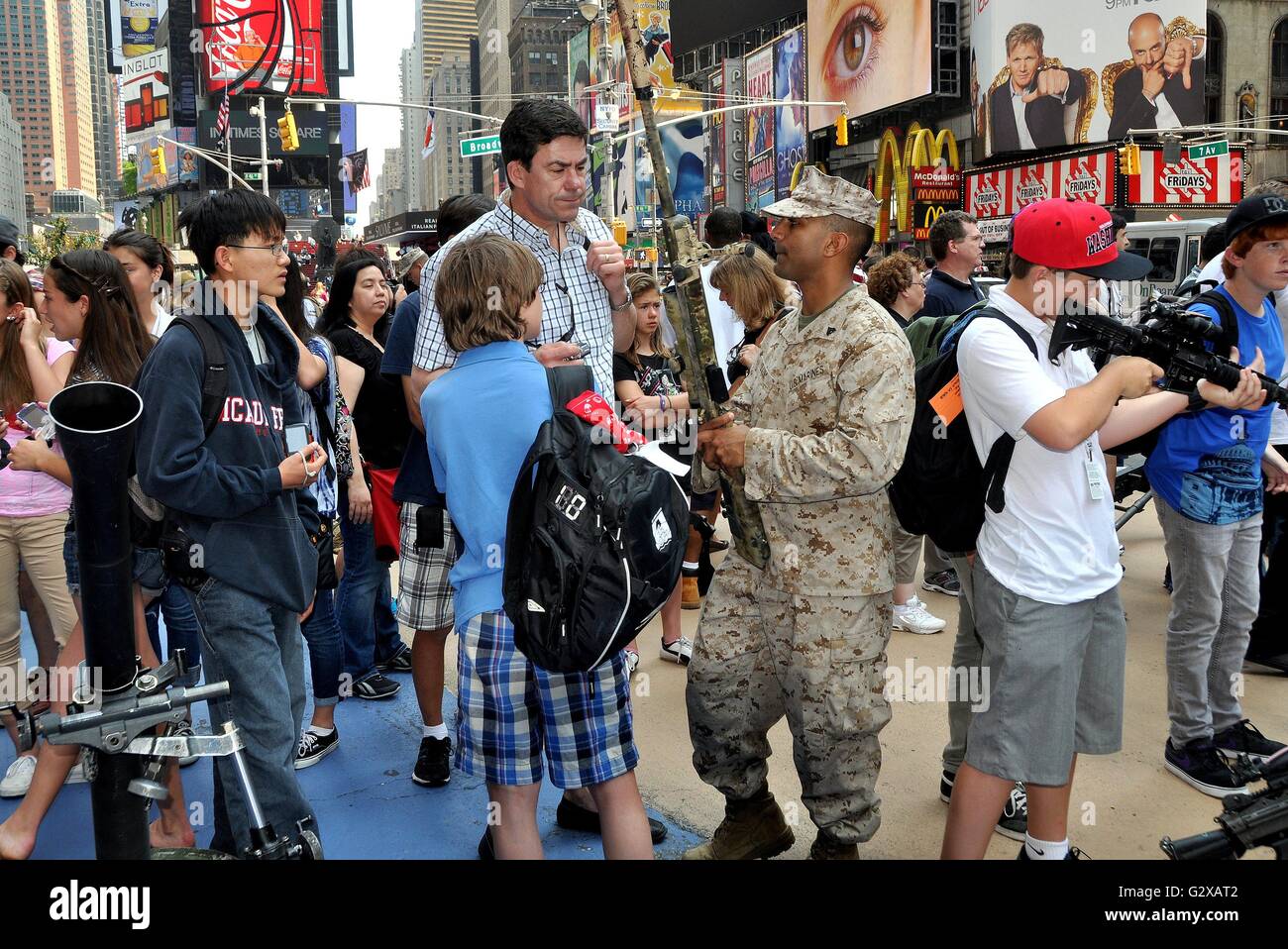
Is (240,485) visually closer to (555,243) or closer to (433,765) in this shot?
(555,243)

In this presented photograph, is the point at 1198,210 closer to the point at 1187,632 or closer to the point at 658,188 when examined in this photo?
the point at 1187,632

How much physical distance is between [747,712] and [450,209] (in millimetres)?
Result: 2701

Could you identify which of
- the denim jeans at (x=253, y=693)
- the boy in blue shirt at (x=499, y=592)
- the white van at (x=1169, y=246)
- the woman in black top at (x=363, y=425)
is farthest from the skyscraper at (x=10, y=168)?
the boy in blue shirt at (x=499, y=592)

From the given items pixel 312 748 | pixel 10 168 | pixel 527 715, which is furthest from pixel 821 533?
pixel 10 168

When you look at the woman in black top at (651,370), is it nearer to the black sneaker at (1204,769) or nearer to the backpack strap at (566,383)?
the backpack strap at (566,383)

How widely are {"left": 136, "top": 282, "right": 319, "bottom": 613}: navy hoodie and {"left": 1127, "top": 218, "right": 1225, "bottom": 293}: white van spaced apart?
60.5ft

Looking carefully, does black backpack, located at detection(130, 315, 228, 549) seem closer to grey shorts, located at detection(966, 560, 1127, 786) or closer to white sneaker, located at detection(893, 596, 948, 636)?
grey shorts, located at detection(966, 560, 1127, 786)

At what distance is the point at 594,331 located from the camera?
152 inches

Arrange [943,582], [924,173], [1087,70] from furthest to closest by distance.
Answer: [924,173]
[1087,70]
[943,582]

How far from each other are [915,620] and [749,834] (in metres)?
2.97

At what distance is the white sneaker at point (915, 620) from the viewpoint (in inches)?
241

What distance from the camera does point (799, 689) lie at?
3.21m
